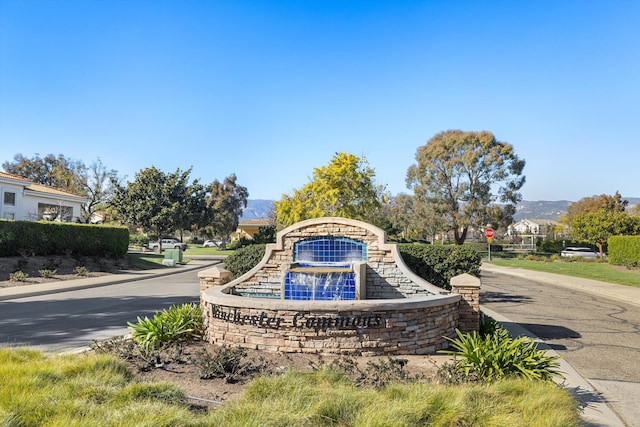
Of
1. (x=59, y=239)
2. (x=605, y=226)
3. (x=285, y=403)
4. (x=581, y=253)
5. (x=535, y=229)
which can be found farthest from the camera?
(x=535, y=229)

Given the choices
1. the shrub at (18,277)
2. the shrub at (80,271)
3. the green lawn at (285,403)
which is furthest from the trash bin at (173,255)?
the green lawn at (285,403)

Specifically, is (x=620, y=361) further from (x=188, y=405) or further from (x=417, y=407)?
(x=188, y=405)

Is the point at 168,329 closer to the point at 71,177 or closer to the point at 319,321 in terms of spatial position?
the point at 319,321

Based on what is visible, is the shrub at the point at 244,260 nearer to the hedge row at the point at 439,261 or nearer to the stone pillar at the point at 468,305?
the hedge row at the point at 439,261

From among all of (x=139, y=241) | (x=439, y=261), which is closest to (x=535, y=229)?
(x=139, y=241)

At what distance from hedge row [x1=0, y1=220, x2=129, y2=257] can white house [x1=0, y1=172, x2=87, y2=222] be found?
11310 mm

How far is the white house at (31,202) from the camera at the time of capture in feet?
110

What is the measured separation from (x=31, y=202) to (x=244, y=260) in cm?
3245

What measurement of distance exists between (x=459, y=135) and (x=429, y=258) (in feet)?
135

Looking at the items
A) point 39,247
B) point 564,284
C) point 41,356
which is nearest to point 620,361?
point 41,356

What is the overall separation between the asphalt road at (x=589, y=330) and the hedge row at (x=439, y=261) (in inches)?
73.1

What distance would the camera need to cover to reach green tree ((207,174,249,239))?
70.1 metres

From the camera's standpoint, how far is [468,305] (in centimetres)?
826

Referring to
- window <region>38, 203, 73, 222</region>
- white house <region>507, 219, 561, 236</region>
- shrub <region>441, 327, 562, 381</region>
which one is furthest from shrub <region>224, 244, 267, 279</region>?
white house <region>507, 219, 561, 236</region>
